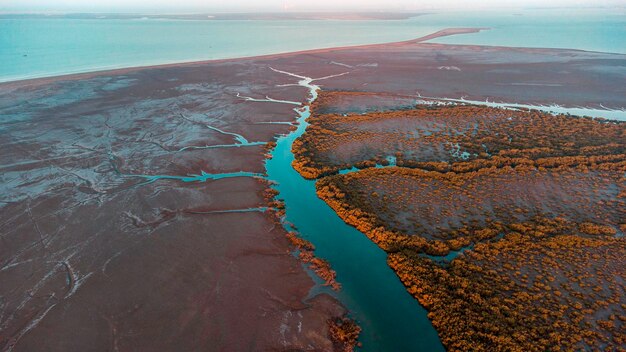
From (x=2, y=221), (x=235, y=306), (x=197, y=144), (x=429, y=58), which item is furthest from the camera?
(x=429, y=58)

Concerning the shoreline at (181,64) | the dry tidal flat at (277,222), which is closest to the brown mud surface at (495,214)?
the dry tidal flat at (277,222)

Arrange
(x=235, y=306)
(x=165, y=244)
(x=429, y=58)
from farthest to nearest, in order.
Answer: (x=429, y=58)
(x=165, y=244)
(x=235, y=306)

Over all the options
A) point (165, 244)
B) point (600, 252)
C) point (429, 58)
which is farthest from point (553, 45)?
point (165, 244)

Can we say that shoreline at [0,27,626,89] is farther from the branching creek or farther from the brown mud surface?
the brown mud surface

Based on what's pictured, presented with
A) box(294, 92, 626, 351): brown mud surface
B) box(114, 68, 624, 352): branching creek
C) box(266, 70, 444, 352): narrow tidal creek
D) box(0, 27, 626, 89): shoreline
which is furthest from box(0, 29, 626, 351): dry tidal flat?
box(0, 27, 626, 89): shoreline

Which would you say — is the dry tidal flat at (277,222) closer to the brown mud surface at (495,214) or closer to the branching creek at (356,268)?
the brown mud surface at (495,214)

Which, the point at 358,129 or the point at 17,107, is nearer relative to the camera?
the point at 358,129

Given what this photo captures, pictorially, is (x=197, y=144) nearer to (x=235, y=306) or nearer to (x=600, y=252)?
(x=235, y=306)
